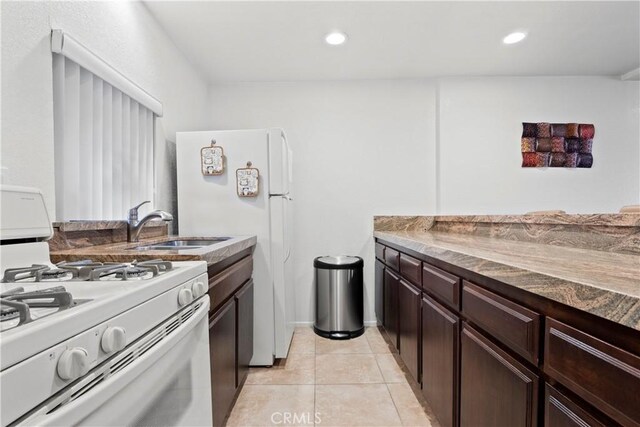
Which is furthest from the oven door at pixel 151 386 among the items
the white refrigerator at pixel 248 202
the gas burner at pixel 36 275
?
the white refrigerator at pixel 248 202

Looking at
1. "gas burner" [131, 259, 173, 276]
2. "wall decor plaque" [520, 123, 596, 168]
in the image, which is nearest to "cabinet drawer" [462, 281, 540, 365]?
"gas burner" [131, 259, 173, 276]

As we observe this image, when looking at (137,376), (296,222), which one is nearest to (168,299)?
(137,376)

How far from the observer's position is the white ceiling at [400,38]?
194 cm

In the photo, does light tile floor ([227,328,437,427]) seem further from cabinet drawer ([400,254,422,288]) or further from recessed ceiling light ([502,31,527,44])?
recessed ceiling light ([502,31,527,44])

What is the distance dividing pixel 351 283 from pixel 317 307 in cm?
38

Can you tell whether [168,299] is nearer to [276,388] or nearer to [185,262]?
[185,262]

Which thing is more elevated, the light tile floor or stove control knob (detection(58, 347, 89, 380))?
stove control knob (detection(58, 347, 89, 380))

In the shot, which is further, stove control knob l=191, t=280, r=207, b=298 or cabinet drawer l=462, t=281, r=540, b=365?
stove control knob l=191, t=280, r=207, b=298

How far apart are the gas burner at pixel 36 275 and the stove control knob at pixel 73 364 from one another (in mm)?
426

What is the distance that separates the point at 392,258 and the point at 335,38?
1651 millimetres

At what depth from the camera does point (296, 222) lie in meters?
2.96

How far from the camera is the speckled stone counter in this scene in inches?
22.9

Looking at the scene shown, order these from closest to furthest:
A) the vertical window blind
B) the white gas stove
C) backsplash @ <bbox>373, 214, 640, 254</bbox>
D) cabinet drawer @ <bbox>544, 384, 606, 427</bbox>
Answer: the white gas stove, cabinet drawer @ <bbox>544, 384, 606, 427</bbox>, backsplash @ <bbox>373, 214, 640, 254</bbox>, the vertical window blind

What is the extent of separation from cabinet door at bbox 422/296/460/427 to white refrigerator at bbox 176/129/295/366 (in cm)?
100
